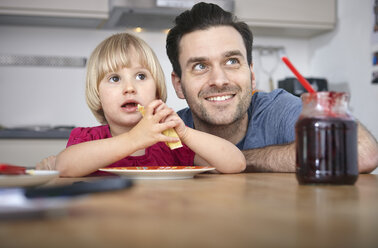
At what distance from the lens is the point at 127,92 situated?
1.48 m

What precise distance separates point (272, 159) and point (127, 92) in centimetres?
56

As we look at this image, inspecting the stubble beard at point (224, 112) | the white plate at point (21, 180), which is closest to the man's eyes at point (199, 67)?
the stubble beard at point (224, 112)

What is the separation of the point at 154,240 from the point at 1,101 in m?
3.21

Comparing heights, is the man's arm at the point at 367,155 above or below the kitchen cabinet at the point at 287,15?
below

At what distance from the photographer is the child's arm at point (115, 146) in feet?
→ 3.60

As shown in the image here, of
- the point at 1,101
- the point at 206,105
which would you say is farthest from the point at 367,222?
the point at 1,101

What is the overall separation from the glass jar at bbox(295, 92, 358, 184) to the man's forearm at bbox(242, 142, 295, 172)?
499 mm


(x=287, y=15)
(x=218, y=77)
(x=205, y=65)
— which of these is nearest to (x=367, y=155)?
(x=218, y=77)

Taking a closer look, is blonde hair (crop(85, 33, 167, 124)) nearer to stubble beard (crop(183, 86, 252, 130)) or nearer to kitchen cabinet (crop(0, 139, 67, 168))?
stubble beard (crop(183, 86, 252, 130))

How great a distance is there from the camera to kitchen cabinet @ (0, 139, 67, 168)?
8.98 feet

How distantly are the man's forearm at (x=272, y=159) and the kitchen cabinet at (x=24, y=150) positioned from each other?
180 cm

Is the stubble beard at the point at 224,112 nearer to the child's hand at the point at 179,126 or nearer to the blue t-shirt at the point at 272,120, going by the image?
the blue t-shirt at the point at 272,120

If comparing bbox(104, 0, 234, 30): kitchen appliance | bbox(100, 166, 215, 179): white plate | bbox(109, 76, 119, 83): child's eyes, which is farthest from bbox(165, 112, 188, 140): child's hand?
bbox(104, 0, 234, 30): kitchen appliance

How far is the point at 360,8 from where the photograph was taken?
315 cm
